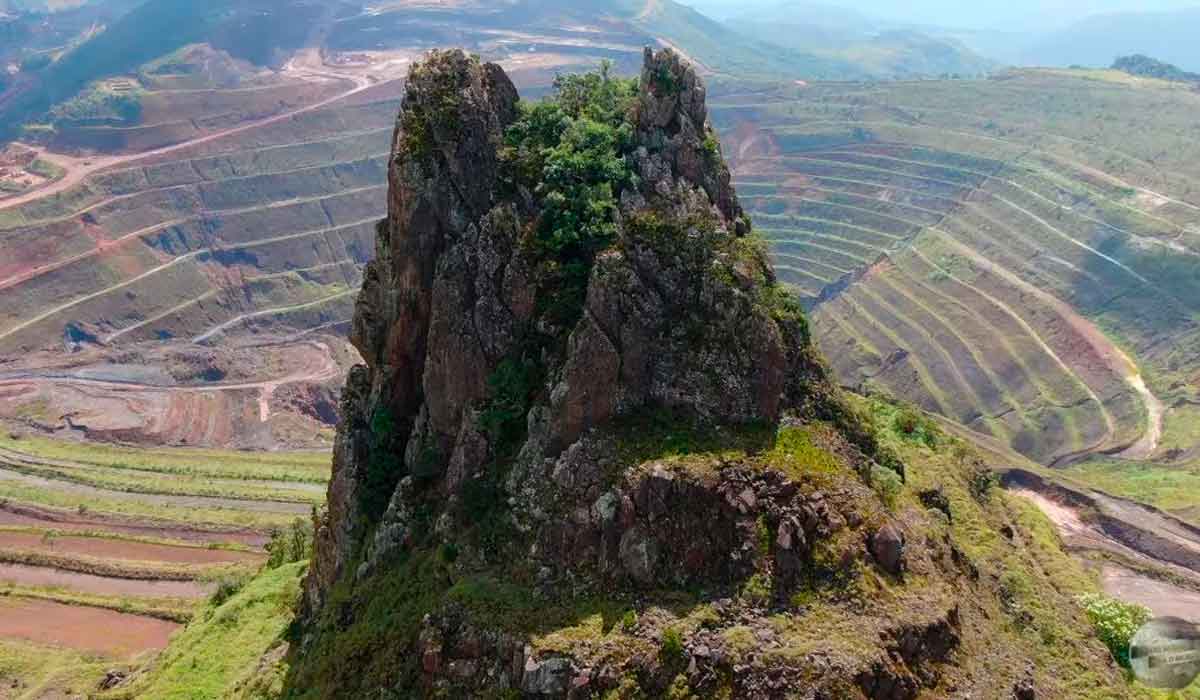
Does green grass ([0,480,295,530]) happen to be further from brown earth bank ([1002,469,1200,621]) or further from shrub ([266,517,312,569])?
brown earth bank ([1002,469,1200,621])

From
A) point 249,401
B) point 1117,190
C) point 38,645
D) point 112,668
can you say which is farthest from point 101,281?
point 1117,190

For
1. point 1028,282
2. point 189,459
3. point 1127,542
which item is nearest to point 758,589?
point 1127,542

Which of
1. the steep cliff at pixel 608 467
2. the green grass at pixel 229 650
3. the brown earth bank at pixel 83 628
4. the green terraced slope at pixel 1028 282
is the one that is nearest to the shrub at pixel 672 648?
the steep cliff at pixel 608 467

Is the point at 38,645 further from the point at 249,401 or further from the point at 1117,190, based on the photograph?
the point at 1117,190

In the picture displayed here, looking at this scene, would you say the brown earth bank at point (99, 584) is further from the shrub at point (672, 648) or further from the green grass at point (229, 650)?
the shrub at point (672, 648)

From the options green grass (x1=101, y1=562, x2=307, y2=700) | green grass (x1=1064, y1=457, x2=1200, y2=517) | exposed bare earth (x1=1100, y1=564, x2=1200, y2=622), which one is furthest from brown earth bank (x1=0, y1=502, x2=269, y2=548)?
green grass (x1=1064, y1=457, x2=1200, y2=517)
